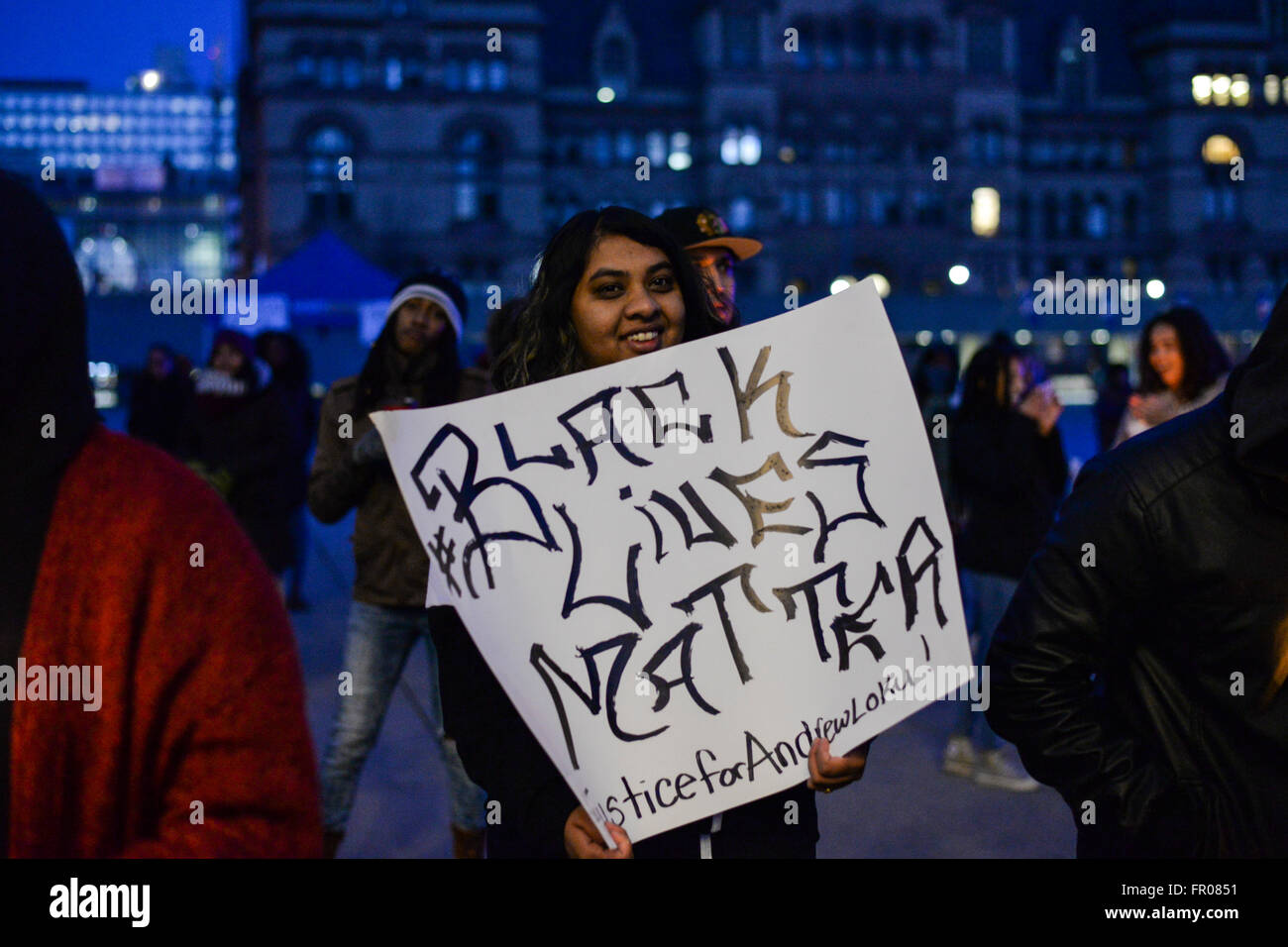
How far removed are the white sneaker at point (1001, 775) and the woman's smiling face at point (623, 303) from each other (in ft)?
11.4

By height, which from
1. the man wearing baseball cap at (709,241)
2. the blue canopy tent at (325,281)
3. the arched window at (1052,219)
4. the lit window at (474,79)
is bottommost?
the man wearing baseball cap at (709,241)

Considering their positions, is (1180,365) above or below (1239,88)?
below

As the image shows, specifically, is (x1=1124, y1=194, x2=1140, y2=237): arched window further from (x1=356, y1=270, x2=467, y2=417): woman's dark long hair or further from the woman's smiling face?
the woman's smiling face

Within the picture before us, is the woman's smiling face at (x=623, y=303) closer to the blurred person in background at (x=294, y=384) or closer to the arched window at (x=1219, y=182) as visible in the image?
the blurred person in background at (x=294, y=384)

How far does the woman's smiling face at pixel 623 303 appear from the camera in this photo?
2.04m

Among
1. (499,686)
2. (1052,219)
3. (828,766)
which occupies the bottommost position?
(828,766)

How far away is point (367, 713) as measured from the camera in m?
3.71

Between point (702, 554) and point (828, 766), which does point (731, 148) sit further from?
point (828, 766)

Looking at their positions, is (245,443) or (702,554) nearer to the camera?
(702,554)

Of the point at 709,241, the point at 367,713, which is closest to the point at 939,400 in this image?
the point at 709,241

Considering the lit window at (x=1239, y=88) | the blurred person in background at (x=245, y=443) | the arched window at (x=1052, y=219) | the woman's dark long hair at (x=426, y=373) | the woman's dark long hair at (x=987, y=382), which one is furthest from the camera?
the arched window at (x=1052, y=219)

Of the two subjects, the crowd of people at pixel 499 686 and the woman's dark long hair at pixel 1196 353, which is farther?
the woman's dark long hair at pixel 1196 353

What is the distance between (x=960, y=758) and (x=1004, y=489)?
1196mm

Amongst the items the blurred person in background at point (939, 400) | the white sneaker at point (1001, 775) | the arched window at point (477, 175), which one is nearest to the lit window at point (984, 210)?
the arched window at point (477, 175)
